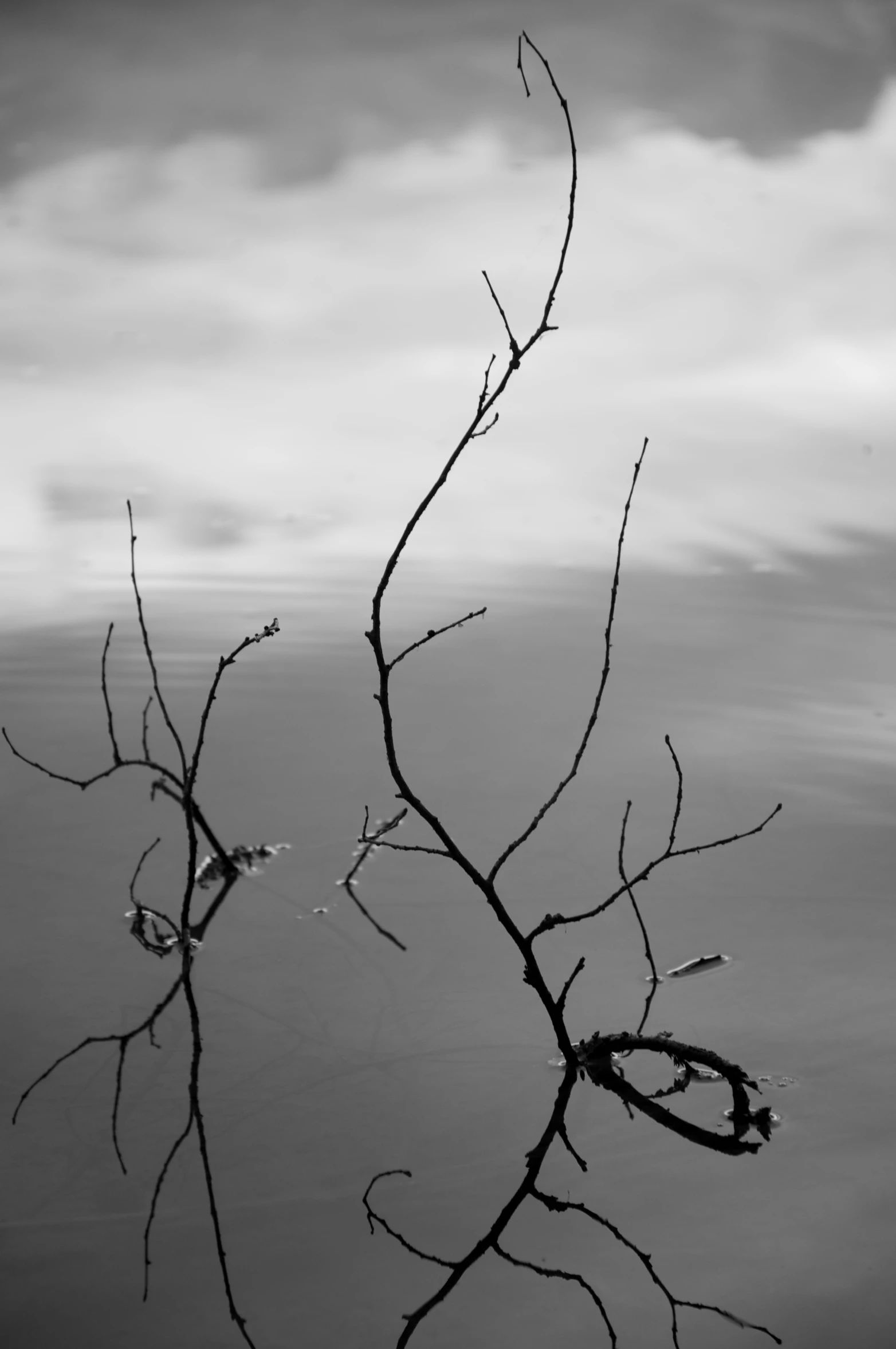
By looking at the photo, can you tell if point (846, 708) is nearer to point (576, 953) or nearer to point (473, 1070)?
point (576, 953)

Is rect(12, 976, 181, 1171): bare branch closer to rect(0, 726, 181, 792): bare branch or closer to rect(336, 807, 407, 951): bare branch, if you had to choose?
rect(336, 807, 407, 951): bare branch

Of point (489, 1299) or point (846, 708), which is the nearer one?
point (489, 1299)

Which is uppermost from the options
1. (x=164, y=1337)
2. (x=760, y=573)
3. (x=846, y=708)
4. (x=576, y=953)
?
(x=760, y=573)

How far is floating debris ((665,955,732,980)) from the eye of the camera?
4.58ft

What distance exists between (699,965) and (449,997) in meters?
0.25

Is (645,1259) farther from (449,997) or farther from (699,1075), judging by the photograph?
(449,997)

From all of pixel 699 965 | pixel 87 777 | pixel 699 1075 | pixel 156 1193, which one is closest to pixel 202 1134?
pixel 156 1193

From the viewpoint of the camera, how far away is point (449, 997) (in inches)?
53.7

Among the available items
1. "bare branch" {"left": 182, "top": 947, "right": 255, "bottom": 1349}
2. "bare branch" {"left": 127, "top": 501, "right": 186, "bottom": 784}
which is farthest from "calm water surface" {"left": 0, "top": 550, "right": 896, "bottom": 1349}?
"bare branch" {"left": 127, "top": 501, "right": 186, "bottom": 784}

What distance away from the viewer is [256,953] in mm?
1461

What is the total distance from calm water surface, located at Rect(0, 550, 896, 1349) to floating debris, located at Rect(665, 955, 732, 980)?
0.04 ft

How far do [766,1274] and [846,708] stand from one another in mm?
1337

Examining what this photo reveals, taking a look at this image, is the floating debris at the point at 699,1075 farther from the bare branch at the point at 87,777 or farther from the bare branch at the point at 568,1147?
the bare branch at the point at 87,777

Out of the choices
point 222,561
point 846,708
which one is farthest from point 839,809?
point 222,561
